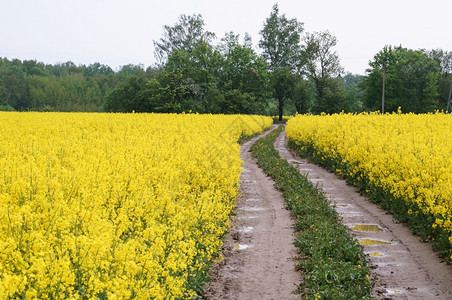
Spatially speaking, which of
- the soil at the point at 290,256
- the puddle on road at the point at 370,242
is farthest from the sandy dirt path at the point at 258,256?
the puddle on road at the point at 370,242

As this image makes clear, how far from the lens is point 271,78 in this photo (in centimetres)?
7225

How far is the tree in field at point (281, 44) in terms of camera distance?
76062 millimetres

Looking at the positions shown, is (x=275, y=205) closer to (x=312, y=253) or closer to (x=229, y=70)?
(x=312, y=253)

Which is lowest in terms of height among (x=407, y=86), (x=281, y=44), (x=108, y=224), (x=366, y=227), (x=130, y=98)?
(x=366, y=227)

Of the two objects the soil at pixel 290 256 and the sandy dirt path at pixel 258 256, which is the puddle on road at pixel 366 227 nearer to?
the soil at pixel 290 256

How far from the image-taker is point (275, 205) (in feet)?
39.1

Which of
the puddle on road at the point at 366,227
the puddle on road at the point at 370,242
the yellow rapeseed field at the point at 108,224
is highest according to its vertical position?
the yellow rapeseed field at the point at 108,224

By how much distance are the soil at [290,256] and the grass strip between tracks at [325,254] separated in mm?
209

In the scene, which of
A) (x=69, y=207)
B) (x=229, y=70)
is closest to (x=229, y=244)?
(x=69, y=207)

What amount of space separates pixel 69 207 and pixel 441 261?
6.63 meters

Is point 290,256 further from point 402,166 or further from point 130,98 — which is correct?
point 130,98

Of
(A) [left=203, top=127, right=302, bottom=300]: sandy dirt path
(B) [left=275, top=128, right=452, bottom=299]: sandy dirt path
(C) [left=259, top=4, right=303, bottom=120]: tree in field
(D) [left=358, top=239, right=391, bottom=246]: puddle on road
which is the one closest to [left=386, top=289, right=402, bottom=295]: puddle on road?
(B) [left=275, top=128, right=452, bottom=299]: sandy dirt path

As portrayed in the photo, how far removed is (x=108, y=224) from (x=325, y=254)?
4491 mm

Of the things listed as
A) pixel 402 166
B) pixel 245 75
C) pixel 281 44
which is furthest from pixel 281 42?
pixel 402 166
